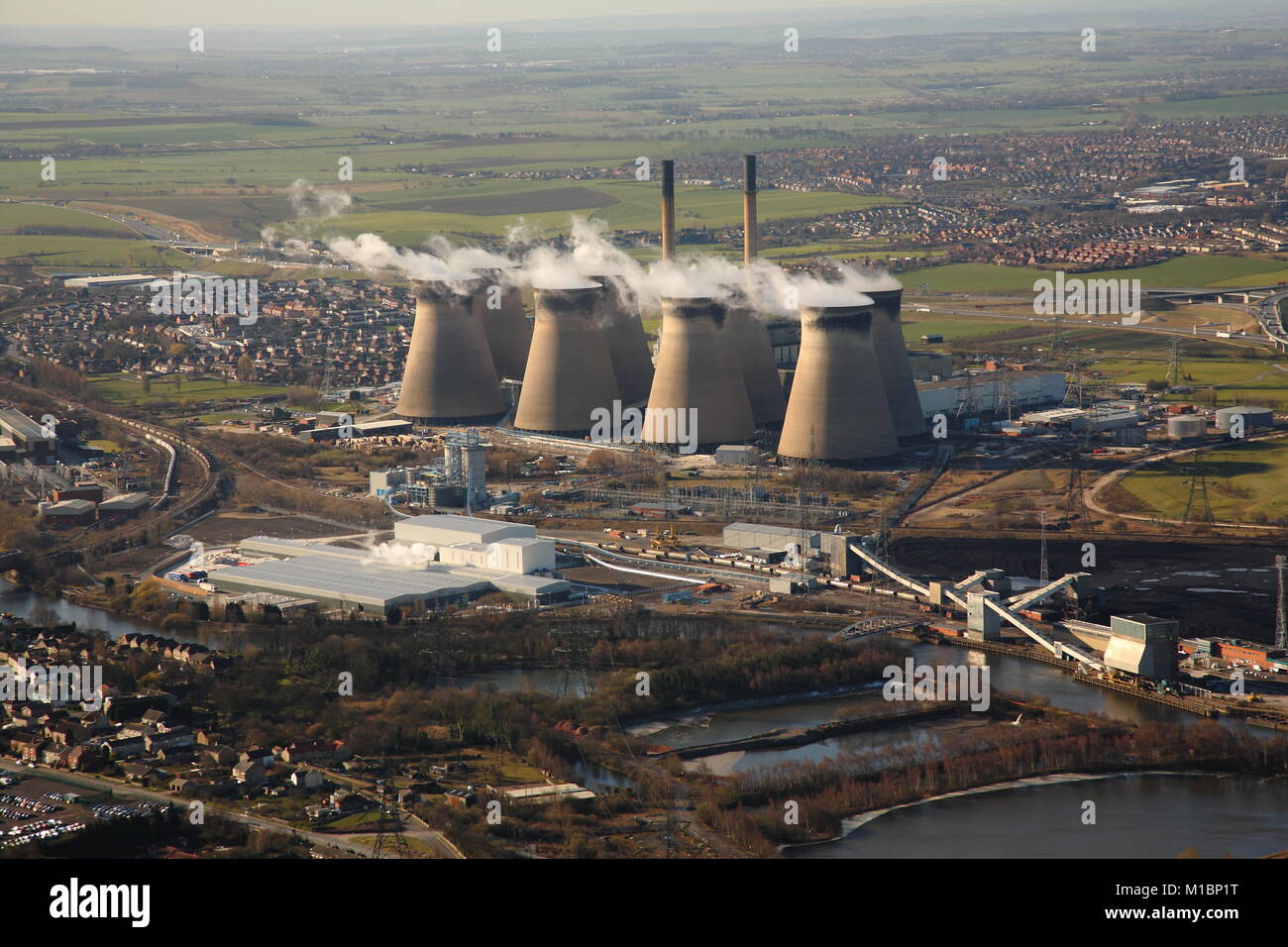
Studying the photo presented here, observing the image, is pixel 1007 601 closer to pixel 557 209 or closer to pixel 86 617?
pixel 86 617

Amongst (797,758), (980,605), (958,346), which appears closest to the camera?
(797,758)

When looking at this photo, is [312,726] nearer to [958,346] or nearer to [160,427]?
[160,427]

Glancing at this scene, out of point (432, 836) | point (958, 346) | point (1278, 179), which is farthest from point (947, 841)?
point (1278, 179)

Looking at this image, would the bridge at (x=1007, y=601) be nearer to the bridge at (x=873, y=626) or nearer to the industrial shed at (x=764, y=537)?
the bridge at (x=873, y=626)

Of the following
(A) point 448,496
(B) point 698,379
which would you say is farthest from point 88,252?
(A) point 448,496

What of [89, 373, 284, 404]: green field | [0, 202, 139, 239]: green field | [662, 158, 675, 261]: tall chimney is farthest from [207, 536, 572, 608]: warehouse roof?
[0, 202, 139, 239]: green field
